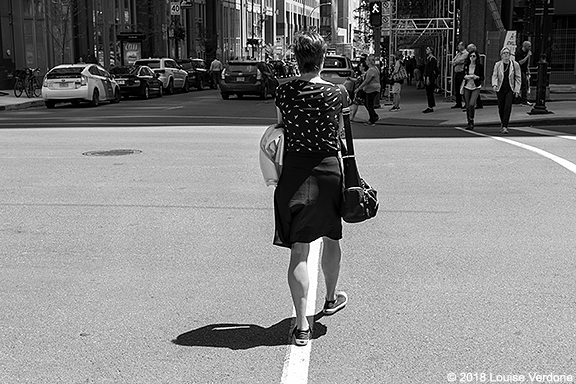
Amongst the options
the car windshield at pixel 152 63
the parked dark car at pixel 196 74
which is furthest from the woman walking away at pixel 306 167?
the parked dark car at pixel 196 74

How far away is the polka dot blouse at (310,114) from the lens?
16.6ft

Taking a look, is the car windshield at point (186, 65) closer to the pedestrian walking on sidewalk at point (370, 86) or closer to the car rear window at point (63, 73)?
the car rear window at point (63, 73)

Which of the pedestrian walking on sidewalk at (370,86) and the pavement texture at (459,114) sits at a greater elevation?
the pedestrian walking on sidewalk at (370,86)

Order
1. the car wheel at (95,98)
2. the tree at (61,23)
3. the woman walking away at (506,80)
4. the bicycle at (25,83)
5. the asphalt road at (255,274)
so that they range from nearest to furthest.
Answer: the asphalt road at (255,274) < the woman walking away at (506,80) < the car wheel at (95,98) < the bicycle at (25,83) < the tree at (61,23)

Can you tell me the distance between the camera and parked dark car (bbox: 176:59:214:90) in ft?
143

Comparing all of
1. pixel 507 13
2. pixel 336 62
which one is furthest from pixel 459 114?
pixel 507 13

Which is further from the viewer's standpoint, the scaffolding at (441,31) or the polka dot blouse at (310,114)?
the scaffolding at (441,31)

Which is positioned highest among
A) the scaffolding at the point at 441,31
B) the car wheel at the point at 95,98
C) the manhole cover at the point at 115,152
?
the scaffolding at the point at 441,31

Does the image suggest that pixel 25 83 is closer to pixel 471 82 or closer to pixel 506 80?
pixel 471 82

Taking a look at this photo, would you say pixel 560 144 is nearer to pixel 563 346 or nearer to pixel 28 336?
pixel 563 346

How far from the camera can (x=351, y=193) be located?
505 centimetres

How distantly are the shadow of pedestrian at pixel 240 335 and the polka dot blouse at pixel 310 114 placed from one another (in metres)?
1.19

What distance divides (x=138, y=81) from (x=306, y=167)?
29584mm

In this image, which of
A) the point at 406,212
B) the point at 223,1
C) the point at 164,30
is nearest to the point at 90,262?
the point at 406,212
